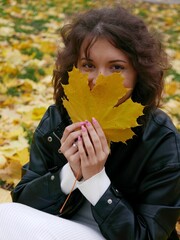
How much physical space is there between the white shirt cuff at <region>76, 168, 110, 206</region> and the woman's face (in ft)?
0.78

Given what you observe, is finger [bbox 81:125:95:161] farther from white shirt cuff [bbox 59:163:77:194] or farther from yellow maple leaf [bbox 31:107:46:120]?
yellow maple leaf [bbox 31:107:46:120]

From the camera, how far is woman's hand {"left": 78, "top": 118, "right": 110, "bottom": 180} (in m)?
1.32

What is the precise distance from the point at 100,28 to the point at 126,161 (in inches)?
17.8

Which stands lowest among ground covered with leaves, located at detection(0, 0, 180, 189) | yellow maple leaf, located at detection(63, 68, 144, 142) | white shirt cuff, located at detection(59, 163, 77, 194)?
ground covered with leaves, located at detection(0, 0, 180, 189)

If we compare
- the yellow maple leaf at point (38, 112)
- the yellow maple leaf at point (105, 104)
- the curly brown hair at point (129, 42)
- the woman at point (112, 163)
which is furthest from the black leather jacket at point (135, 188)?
the yellow maple leaf at point (38, 112)

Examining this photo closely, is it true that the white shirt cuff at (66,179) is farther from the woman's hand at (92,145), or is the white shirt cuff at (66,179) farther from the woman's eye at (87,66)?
the woman's eye at (87,66)

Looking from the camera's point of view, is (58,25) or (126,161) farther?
(58,25)

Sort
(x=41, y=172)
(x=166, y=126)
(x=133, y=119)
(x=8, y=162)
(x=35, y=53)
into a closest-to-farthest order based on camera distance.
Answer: (x=133, y=119)
(x=166, y=126)
(x=41, y=172)
(x=8, y=162)
(x=35, y=53)

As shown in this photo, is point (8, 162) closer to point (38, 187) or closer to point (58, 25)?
point (38, 187)

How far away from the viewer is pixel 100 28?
4.88ft

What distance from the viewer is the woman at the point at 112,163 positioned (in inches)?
55.6

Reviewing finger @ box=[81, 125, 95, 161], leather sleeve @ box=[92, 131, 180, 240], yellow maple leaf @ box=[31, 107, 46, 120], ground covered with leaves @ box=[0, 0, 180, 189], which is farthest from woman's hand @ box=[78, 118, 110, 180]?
yellow maple leaf @ box=[31, 107, 46, 120]

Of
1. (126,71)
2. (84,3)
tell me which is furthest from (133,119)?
(84,3)

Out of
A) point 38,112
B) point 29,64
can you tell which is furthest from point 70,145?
point 29,64
